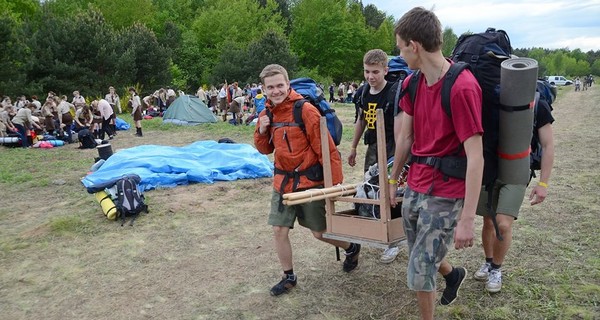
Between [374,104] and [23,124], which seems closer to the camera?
[374,104]

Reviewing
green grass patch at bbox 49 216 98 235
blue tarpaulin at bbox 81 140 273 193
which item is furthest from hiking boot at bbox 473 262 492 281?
blue tarpaulin at bbox 81 140 273 193

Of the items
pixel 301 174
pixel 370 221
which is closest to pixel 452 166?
pixel 370 221

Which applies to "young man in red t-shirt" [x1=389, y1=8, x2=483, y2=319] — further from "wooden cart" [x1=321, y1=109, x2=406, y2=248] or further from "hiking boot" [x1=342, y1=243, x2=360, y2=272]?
"hiking boot" [x1=342, y1=243, x2=360, y2=272]

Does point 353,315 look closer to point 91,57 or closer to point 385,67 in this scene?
point 385,67

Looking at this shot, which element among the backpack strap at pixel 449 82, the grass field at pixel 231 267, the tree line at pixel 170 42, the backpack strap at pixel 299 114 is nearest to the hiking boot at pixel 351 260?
the grass field at pixel 231 267

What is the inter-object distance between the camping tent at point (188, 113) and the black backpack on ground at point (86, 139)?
533 cm

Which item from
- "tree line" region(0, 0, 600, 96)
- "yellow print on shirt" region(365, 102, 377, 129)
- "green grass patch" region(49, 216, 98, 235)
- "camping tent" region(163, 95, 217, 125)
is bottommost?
"green grass patch" region(49, 216, 98, 235)

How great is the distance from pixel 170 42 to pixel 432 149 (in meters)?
47.0

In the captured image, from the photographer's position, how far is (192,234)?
5961 mm

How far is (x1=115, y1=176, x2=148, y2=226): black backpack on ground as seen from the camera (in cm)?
657

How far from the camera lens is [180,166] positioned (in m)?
8.89

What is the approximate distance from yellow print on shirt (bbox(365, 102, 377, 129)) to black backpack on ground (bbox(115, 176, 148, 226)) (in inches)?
142

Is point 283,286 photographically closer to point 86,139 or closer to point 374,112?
point 374,112

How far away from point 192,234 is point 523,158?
411 centimetres
